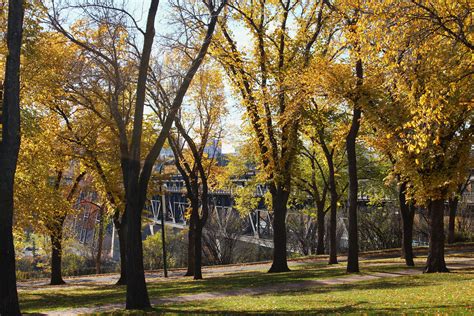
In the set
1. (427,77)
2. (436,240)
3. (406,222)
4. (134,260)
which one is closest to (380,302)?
(427,77)

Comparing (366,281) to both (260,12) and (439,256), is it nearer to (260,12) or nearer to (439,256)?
(439,256)

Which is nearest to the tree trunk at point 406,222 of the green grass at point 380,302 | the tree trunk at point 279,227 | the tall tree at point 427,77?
the tall tree at point 427,77

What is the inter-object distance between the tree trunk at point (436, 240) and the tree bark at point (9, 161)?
13.8 metres

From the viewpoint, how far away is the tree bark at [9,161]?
10219mm

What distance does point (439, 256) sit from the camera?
18328 millimetres

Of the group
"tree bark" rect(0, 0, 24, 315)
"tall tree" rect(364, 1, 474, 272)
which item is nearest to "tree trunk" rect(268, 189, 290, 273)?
"tall tree" rect(364, 1, 474, 272)

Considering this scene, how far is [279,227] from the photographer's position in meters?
22.9

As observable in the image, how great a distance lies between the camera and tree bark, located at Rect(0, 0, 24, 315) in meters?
10.2

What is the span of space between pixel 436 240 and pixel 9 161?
1426cm

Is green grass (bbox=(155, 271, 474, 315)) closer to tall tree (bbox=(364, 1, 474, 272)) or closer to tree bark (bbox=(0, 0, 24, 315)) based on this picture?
tall tree (bbox=(364, 1, 474, 272))

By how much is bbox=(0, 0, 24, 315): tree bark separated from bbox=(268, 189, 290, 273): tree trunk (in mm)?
13906

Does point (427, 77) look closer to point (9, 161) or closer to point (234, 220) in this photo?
point (9, 161)

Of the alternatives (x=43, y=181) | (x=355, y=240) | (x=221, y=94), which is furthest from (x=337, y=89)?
(x=43, y=181)

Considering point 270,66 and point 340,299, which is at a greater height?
point 270,66
